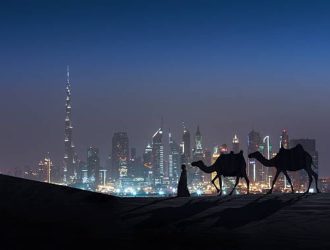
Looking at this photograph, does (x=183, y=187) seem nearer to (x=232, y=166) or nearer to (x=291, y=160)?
(x=232, y=166)

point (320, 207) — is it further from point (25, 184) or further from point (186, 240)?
point (25, 184)

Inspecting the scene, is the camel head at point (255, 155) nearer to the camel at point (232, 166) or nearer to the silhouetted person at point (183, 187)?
the camel at point (232, 166)

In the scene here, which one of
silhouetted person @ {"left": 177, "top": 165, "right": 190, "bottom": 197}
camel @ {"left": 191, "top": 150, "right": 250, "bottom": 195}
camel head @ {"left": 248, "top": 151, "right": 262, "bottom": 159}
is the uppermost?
camel head @ {"left": 248, "top": 151, "right": 262, "bottom": 159}

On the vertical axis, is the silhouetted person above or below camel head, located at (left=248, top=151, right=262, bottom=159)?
below

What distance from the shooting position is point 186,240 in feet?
36.0

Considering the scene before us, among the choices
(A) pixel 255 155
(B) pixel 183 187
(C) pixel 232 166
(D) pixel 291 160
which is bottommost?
(B) pixel 183 187

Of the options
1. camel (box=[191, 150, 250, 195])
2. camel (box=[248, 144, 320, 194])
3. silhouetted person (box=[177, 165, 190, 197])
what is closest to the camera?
camel (box=[248, 144, 320, 194])

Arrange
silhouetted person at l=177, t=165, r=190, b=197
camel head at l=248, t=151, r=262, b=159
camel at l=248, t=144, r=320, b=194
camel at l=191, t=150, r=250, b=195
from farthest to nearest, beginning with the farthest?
camel head at l=248, t=151, r=262, b=159, silhouetted person at l=177, t=165, r=190, b=197, camel at l=191, t=150, r=250, b=195, camel at l=248, t=144, r=320, b=194

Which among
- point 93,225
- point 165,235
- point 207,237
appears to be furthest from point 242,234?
point 93,225

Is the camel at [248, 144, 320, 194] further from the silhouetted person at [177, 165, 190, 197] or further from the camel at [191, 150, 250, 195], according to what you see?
the silhouetted person at [177, 165, 190, 197]

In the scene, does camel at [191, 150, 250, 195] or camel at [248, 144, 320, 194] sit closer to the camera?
camel at [248, 144, 320, 194]

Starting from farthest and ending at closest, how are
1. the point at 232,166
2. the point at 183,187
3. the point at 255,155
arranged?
the point at 255,155
the point at 183,187
the point at 232,166

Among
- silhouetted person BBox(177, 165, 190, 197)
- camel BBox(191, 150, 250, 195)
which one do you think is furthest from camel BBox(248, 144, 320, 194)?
silhouetted person BBox(177, 165, 190, 197)

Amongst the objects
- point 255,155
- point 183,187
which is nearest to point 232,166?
point 255,155
